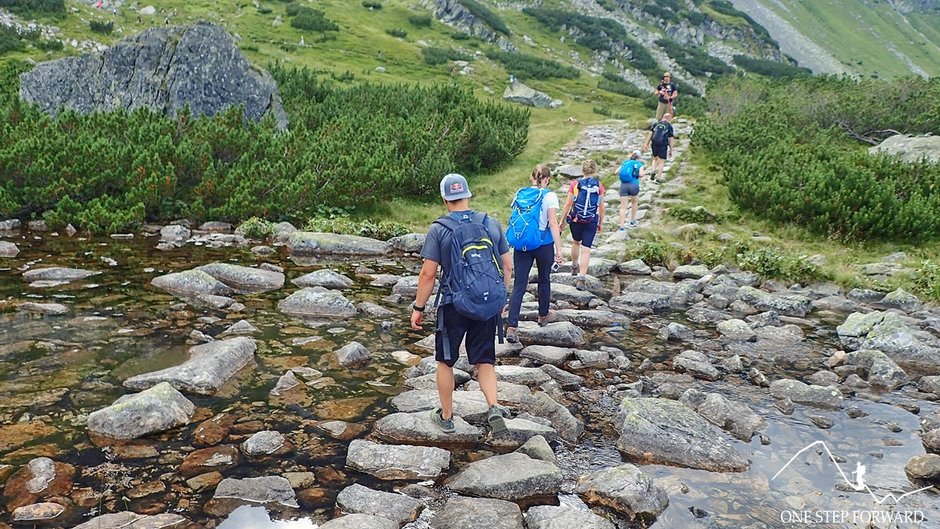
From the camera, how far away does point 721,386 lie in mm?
8023

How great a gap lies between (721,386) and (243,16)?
62.1m

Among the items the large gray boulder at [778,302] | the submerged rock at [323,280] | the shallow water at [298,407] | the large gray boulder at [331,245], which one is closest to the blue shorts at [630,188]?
the large gray boulder at [778,302]

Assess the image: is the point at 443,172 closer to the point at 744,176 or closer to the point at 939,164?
the point at 744,176

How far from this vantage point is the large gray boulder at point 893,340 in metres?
8.94

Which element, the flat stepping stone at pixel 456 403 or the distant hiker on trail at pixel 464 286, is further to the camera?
the flat stepping stone at pixel 456 403

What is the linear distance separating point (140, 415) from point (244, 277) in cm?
598

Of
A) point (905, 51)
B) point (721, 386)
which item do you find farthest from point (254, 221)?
point (905, 51)

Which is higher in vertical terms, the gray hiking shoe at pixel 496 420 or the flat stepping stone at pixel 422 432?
the gray hiking shoe at pixel 496 420

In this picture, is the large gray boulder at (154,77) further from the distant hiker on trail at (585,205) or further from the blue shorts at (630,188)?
the distant hiker on trail at (585,205)

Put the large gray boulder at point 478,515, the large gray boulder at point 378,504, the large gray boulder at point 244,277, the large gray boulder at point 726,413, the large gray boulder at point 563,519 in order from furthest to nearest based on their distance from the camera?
the large gray boulder at point 244,277 → the large gray boulder at point 726,413 → the large gray boulder at point 378,504 → the large gray boulder at point 478,515 → the large gray boulder at point 563,519

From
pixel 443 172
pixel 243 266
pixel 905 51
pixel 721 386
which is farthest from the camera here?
pixel 905 51

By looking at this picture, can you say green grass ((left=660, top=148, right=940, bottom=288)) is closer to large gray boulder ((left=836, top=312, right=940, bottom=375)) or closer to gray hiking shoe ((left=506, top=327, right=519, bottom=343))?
large gray boulder ((left=836, top=312, right=940, bottom=375))

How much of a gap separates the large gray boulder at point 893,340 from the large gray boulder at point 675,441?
4591 mm

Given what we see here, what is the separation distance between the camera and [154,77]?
2031 cm
